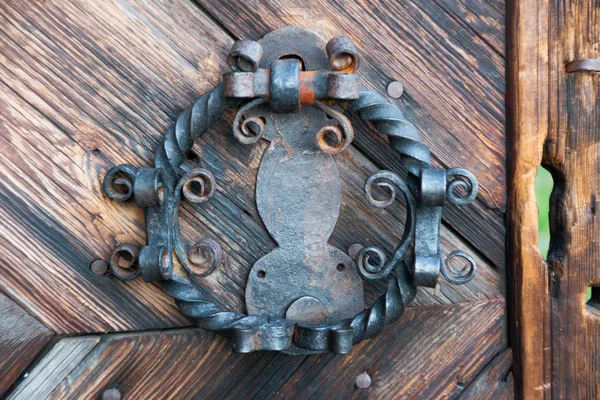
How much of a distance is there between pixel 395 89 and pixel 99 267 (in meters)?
0.57

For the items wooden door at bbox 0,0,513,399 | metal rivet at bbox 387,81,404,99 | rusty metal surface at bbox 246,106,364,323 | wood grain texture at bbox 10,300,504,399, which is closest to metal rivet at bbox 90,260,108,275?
wooden door at bbox 0,0,513,399

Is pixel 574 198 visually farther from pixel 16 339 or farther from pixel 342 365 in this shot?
pixel 16 339

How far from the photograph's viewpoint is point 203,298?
91 cm

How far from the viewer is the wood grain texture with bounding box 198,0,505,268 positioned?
920mm

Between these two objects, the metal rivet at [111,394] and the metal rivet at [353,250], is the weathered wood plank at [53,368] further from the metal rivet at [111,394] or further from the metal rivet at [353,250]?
the metal rivet at [353,250]

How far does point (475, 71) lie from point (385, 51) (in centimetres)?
15

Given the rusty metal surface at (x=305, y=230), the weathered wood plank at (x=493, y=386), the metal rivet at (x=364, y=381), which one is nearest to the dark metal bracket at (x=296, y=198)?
the rusty metal surface at (x=305, y=230)

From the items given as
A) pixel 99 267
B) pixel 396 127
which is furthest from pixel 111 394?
pixel 396 127

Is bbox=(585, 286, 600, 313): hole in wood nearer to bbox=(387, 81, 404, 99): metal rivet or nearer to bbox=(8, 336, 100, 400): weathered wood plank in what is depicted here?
bbox=(387, 81, 404, 99): metal rivet

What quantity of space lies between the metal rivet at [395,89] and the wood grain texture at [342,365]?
1.20 feet

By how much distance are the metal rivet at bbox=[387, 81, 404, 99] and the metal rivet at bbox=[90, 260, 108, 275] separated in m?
0.55

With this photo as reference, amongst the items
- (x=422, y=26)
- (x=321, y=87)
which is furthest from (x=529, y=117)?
(x=321, y=87)

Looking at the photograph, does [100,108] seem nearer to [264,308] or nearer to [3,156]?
[3,156]

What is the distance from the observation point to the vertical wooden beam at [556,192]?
0.91 m
